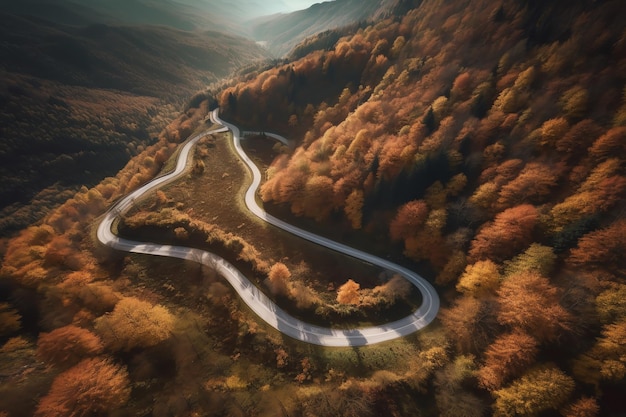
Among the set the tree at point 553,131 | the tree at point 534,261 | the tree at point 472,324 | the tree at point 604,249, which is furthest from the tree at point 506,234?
the tree at point 553,131

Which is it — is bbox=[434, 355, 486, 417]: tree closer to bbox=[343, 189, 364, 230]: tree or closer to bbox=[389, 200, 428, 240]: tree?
bbox=[389, 200, 428, 240]: tree

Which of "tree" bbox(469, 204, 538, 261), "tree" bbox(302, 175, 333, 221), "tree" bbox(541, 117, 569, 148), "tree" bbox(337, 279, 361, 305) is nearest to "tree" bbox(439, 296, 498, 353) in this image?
"tree" bbox(469, 204, 538, 261)

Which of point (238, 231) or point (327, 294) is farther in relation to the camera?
point (238, 231)

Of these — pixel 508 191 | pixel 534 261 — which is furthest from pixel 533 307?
pixel 508 191

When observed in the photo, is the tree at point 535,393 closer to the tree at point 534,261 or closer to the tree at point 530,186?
the tree at point 534,261

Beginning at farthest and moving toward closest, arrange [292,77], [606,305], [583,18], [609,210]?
[292,77] < [583,18] < [609,210] < [606,305]

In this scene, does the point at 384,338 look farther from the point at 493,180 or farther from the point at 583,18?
the point at 583,18

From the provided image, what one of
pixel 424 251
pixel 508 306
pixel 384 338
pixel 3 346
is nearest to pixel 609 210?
pixel 508 306
